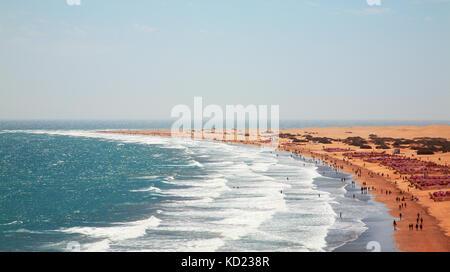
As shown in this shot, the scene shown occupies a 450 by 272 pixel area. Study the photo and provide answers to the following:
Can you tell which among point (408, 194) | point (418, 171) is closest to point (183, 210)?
point (408, 194)

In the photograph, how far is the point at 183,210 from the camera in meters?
46.2

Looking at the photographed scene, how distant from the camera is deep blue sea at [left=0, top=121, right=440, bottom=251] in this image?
3469 cm

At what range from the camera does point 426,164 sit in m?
76.9

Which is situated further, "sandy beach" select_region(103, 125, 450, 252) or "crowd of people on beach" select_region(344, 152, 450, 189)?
"crowd of people on beach" select_region(344, 152, 450, 189)

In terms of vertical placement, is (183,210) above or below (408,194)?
below

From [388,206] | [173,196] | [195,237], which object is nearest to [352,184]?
[388,206]

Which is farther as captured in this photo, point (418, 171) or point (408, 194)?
point (418, 171)
